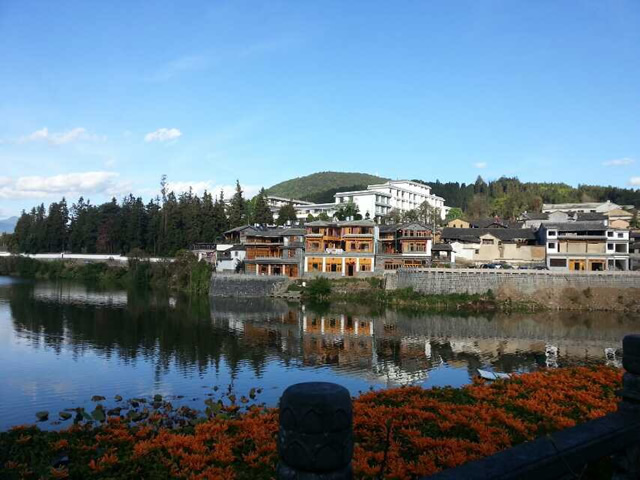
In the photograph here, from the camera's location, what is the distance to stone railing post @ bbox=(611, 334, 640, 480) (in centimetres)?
394

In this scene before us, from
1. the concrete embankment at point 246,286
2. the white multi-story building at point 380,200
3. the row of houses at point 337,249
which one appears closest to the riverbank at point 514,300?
the row of houses at point 337,249

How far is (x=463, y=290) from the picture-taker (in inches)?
1858

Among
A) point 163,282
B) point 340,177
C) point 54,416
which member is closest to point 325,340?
point 54,416

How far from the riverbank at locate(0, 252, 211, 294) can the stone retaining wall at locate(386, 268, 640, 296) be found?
27.0 m

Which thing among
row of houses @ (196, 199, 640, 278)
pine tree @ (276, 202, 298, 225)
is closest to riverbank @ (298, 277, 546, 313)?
row of houses @ (196, 199, 640, 278)

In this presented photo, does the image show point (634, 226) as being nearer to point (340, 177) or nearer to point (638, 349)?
point (638, 349)

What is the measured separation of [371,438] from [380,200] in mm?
84659

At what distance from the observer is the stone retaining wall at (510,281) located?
146 ft

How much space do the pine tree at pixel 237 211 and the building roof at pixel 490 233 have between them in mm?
32827

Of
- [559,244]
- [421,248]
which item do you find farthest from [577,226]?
[421,248]

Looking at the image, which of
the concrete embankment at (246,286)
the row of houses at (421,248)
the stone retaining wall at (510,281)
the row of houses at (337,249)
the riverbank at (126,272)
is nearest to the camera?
the stone retaining wall at (510,281)

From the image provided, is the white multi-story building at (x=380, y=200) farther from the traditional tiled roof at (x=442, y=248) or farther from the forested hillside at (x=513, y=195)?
the traditional tiled roof at (x=442, y=248)

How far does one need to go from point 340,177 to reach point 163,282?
12100 centimetres

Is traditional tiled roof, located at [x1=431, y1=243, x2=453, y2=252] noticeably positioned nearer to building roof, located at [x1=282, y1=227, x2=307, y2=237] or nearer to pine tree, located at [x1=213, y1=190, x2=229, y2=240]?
building roof, located at [x1=282, y1=227, x2=307, y2=237]
